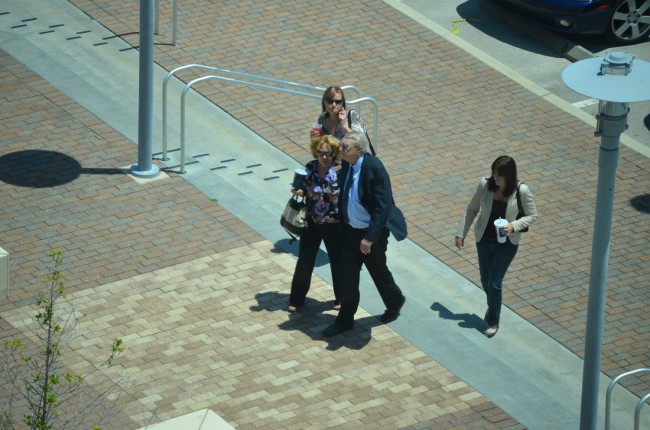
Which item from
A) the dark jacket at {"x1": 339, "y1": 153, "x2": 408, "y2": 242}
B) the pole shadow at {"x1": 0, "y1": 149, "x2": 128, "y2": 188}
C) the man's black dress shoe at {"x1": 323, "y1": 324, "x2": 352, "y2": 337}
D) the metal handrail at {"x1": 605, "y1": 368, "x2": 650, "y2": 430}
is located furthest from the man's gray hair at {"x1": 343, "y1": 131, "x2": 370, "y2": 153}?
the metal handrail at {"x1": 605, "y1": 368, "x2": 650, "y2": 430}

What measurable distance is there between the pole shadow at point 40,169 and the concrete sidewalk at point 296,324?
1.22ft

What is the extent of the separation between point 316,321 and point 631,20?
25.3ft

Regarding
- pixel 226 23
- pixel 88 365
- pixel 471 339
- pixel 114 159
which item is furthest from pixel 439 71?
pixel 88 365

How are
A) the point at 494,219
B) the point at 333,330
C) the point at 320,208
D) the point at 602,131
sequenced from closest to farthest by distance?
the point at 602,131 < the point at 320,208 < the point at 494,219 < the point at 333,330

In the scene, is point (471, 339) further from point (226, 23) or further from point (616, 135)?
point (226, 23)

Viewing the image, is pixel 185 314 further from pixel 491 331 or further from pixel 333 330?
pixel 491 331

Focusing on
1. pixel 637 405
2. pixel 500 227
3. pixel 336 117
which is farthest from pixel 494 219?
pixel 637 405

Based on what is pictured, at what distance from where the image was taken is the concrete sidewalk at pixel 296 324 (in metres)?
10.9

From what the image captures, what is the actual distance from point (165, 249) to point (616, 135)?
4940 mm

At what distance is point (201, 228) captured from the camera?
42.9 ft

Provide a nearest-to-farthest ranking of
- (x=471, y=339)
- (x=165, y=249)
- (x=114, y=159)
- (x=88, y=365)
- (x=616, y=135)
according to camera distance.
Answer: (x=616, y=135) < (x=88, y=365) < (x=471, y=339) < (x=165, y=249) < (x=114, y=159)

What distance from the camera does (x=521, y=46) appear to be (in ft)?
57.2

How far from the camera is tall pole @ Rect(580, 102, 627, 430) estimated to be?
9.20 m

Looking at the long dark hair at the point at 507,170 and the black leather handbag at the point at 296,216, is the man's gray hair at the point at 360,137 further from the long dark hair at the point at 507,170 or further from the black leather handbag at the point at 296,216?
the long dark hair at the point at 507,170
